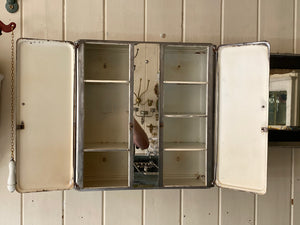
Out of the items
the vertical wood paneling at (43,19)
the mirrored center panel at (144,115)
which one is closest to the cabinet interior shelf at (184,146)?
the mirrored center panel at (144,115)

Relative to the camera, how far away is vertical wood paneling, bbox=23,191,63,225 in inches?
41.2

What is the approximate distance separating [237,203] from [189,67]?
0.57 metres

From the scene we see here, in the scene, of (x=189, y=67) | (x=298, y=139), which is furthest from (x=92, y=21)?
(x=298, y=139)

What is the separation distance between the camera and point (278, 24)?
1.14 meters

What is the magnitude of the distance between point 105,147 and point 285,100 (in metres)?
0.70

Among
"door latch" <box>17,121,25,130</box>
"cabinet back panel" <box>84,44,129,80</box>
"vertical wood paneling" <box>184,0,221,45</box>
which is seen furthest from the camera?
"vertical wood paneling" <box>184,0,221,45</box>

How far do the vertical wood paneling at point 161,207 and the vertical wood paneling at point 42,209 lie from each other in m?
0.33

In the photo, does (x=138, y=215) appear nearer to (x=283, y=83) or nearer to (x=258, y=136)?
(x=258, y=136)

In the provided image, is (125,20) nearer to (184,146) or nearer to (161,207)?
(184,146)

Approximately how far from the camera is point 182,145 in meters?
1.00

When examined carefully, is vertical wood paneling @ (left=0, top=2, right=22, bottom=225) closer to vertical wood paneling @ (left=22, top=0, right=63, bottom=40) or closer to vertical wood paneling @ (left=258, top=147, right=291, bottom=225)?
vertical wood paneling @ (left=22, top=0, right=63, bottom=40)

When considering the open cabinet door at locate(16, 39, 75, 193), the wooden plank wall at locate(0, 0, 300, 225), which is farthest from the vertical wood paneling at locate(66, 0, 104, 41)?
the open cabinet door at locate(16, 39, 75, 193)

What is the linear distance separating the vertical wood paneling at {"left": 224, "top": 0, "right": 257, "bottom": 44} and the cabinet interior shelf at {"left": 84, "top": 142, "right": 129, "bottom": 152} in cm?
57

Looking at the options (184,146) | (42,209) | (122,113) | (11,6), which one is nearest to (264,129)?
(184,146)
